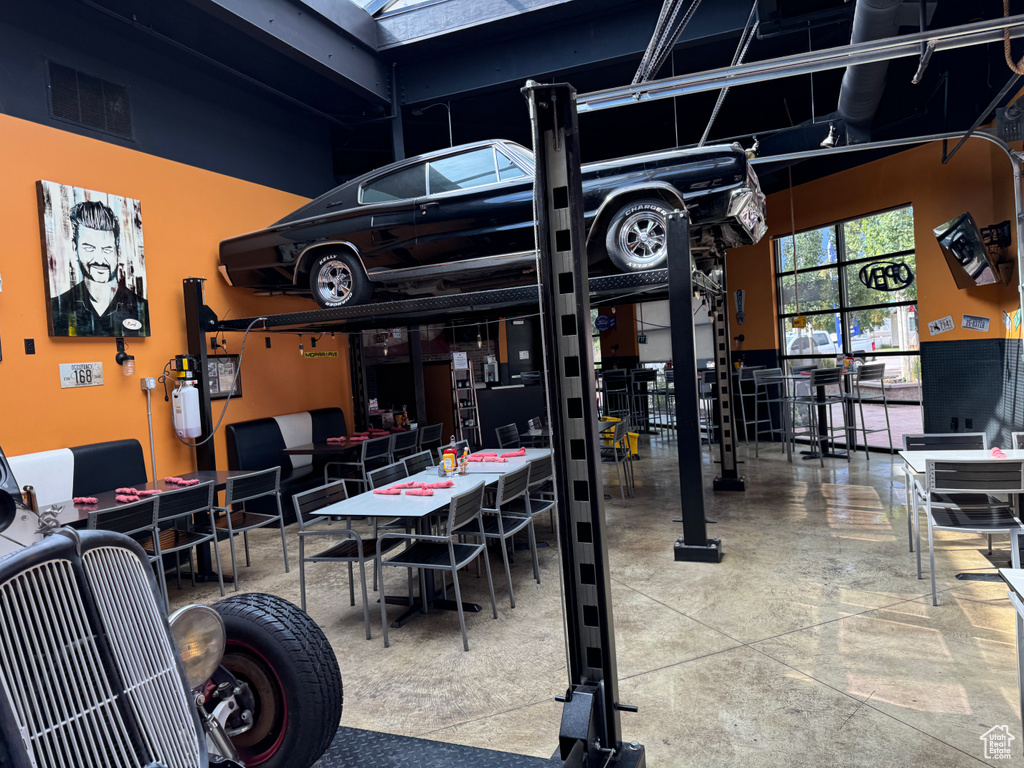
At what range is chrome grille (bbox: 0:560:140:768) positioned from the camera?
4.06ft

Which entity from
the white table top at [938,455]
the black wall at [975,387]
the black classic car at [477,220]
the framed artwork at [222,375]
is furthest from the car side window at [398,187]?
the black wall at [975,387]

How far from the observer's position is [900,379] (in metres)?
→ 8.32

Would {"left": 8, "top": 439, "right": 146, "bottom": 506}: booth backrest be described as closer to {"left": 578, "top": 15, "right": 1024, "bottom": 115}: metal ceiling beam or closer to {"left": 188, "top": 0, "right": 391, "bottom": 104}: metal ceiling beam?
{"left": 188, "top": 0, "right": 391, "bottom": 104}: metal ceiling beam

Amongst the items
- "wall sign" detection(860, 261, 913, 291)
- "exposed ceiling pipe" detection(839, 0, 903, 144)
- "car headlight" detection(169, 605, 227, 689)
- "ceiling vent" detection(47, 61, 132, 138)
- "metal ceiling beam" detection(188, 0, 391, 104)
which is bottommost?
"car headlight" detection(169, 605, 227, 689)

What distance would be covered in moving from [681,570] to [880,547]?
4.99 feet

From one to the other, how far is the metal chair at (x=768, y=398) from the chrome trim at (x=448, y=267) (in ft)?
16.2

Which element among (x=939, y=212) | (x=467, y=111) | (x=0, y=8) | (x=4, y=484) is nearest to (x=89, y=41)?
(x=0, y=8)

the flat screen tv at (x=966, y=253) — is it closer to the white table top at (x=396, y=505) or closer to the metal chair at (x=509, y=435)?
the metal chair at (x=509, y=435)

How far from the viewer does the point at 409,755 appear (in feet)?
6.33

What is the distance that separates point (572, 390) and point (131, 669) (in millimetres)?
1339

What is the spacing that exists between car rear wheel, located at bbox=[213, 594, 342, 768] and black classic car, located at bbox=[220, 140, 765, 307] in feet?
11.9

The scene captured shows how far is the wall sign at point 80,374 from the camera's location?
5363 mm

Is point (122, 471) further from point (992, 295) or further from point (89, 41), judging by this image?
point (992, 295)

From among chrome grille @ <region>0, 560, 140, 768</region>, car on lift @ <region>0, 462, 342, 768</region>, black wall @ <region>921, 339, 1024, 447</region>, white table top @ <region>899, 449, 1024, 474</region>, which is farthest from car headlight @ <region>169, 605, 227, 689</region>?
black wall @ <region>921, 339, 1024, 447</region>
